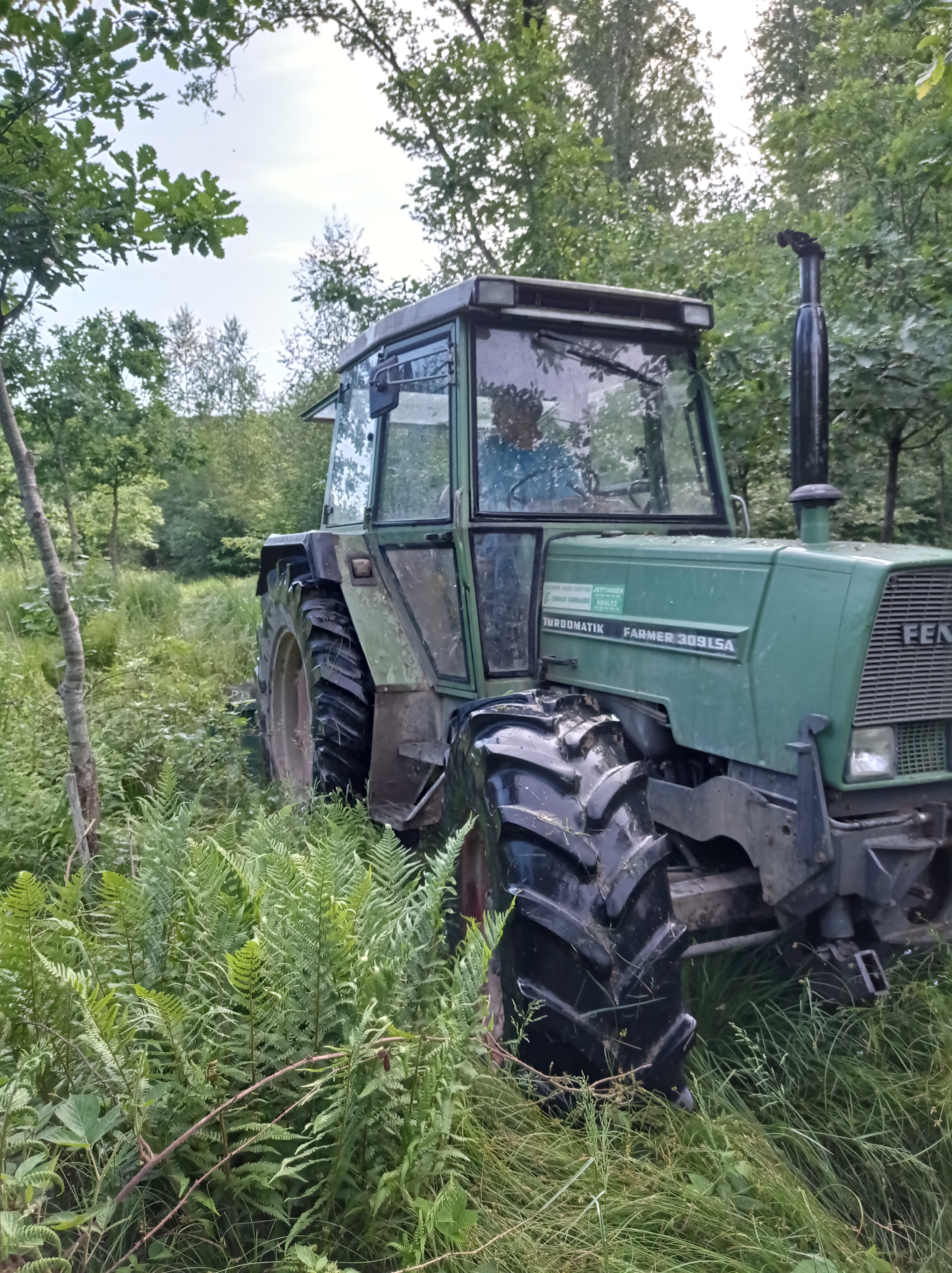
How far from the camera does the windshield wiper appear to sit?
3.50 meters

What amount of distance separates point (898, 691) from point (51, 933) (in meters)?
2.20

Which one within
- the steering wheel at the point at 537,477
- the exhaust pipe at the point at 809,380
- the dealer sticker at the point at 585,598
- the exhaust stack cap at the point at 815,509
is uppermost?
the exhaust pipe at the point at 809,380

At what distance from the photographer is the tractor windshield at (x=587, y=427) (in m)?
3.45

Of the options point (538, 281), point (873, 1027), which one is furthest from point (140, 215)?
point (873, 1027)

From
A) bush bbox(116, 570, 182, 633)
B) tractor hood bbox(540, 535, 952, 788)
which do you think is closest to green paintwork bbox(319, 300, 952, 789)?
tractor hood bbox(540, 535, 952, 788)

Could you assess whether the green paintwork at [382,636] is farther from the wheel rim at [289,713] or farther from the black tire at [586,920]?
the black tire at [586,920]

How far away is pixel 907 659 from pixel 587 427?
4.98ft

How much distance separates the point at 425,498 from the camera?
149 inches

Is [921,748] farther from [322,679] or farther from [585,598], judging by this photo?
[322,679]

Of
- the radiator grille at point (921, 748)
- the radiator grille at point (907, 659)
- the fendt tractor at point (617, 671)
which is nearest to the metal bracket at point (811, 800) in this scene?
the fendt tractor at point (617, 671)

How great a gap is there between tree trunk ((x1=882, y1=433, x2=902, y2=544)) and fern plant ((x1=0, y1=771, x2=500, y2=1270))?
13.6 ft

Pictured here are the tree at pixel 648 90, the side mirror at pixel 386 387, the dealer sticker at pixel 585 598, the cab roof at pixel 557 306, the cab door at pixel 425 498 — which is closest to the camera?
the dealer sticker at pixel 585 598

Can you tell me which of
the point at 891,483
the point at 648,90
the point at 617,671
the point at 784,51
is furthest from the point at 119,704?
the point at 784,51

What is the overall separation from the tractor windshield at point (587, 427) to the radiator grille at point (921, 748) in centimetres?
138
